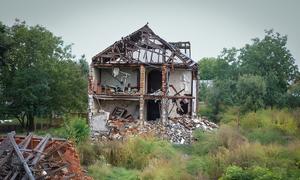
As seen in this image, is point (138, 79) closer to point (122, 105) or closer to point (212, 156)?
point (122, 105)

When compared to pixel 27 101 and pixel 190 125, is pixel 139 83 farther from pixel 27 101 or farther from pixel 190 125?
pixel 27 101

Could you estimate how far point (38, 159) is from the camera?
14.6 metres

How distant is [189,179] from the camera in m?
15.7

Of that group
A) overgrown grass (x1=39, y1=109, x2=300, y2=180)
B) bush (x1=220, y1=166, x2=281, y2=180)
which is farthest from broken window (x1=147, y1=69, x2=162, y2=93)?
bush (x1=220, y1=166, x2=281, y2=180)

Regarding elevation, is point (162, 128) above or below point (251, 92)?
below

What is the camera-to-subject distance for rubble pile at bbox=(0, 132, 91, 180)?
13881 millimetres

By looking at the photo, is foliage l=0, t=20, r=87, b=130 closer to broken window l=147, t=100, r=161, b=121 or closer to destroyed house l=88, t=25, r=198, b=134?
destroyed house l=88, t=25, r=198, b=134

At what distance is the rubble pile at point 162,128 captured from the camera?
29.5 metres

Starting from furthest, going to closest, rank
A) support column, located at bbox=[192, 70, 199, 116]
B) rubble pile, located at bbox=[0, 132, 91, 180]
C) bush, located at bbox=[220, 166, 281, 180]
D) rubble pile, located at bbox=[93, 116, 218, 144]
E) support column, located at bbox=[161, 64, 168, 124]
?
support column, located at bbox=[192, 70, 199, 116], support column, located at bbox=[161, 64, 168, 124], rubble pile, located at bbox=[93, 116, 218, 144], bush, located at bbox=[220, 166, 281, 180], rubble pile, located at bbox=[0, 132, 91, 180]

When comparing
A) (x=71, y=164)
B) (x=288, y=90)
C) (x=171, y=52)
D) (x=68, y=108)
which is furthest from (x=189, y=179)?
(x=288, y=90)

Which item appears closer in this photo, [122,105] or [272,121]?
[272,121]

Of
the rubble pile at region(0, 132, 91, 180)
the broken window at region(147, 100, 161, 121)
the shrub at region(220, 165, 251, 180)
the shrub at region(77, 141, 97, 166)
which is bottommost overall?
the shrub at region(77, 141, 97, 166)

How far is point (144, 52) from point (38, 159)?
790 inches

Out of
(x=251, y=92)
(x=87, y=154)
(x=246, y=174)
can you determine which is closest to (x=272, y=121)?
(x=251, y=92)
